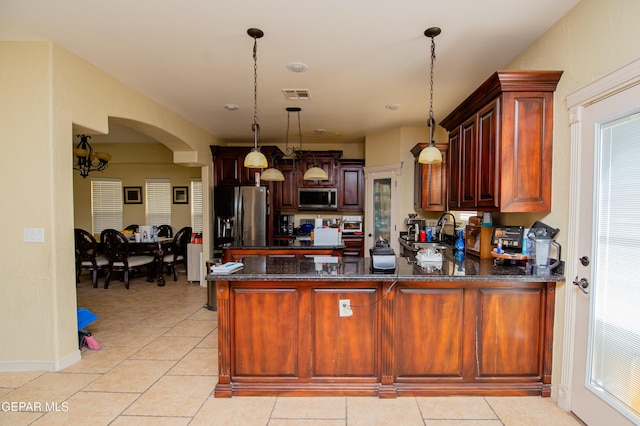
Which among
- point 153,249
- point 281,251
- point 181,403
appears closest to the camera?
point 181,403

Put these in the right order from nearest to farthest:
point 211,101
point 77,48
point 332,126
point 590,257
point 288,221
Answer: point 590,257
point 77,48
point 211,101
point 332,126
point 288,221

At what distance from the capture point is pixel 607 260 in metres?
1.79

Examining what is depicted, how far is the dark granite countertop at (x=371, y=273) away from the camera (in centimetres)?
210

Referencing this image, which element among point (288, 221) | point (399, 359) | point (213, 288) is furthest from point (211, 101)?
point (399, 359)

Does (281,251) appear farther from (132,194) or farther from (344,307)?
(132,194)

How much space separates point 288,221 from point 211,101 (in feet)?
9.58

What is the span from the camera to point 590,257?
6.21 ft

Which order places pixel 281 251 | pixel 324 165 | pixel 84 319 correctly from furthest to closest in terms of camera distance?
pixel 324 165 → pixel 281 251 → pixel 84 319

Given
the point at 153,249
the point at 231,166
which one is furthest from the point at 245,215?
the point at 153,249

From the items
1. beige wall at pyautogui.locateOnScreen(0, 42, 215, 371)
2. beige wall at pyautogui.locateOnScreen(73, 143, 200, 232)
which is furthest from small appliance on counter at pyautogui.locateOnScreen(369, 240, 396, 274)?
beige wall at pyautogui.locateOnScreen(73, 143, 200, 232)

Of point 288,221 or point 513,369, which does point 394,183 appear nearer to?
point 288,221

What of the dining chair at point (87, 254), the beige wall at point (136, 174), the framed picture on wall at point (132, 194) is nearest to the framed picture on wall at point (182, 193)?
the beige wall at point (136, 174)

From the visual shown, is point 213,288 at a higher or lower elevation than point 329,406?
higher

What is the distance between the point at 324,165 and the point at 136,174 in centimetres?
441
